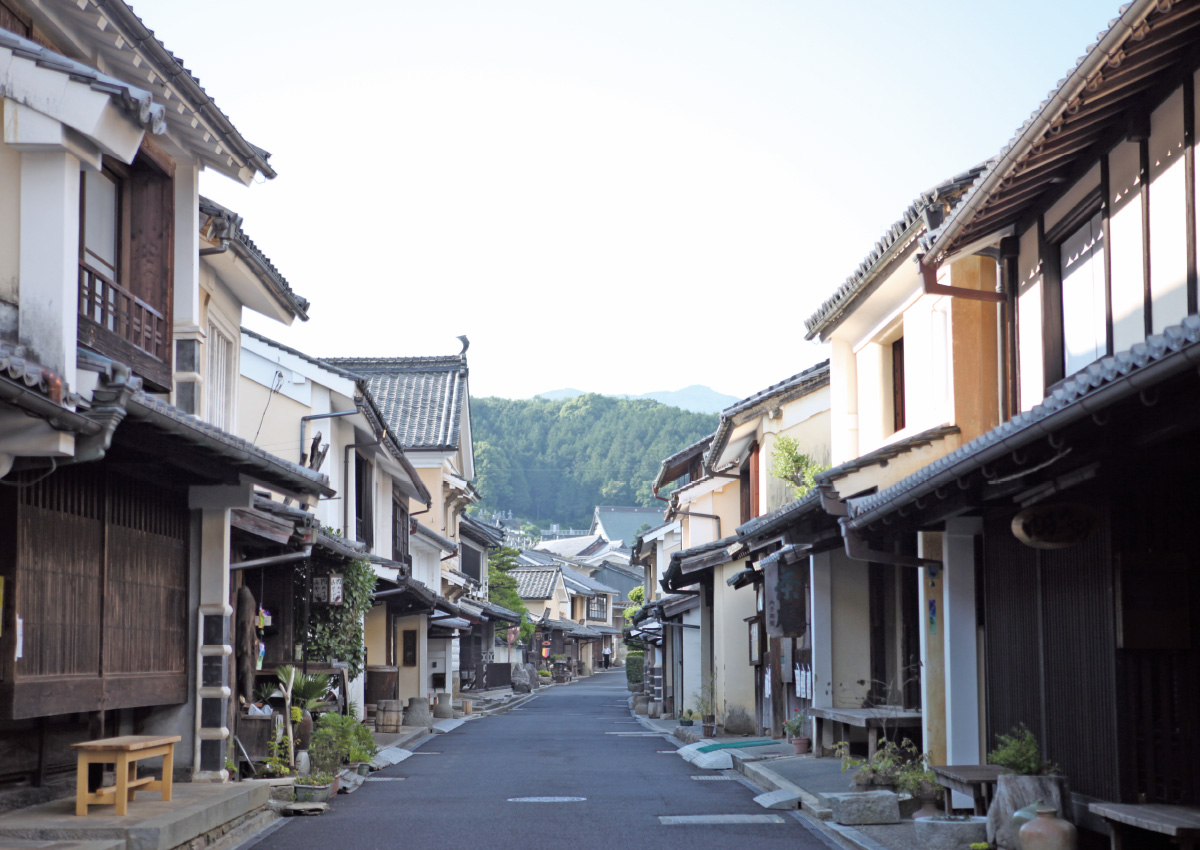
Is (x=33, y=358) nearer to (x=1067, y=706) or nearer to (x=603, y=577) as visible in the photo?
(x=1067, y=706)

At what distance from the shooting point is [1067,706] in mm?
9547

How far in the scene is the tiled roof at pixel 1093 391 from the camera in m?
5.87

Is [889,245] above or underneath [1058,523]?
above

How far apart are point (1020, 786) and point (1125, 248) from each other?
14.0 feet

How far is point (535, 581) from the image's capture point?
77125 millimetres

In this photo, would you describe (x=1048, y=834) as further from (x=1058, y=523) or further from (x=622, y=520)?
(x=622, y=520)

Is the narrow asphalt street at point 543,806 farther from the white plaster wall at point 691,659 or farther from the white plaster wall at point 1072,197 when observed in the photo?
the white plaster wall at point 691,659

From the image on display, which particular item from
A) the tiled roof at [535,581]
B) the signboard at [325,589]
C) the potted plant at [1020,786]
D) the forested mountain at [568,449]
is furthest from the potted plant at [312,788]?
the forested mountain at [568,449]

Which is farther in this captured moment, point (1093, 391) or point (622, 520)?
point (622, 520)

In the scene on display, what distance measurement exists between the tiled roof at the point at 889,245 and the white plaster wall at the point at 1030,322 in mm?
894

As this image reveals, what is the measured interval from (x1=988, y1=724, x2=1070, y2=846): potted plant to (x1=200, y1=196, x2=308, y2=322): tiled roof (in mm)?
9569

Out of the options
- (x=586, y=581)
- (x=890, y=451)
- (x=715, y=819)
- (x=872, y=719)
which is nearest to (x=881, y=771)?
(x=872, y=719)

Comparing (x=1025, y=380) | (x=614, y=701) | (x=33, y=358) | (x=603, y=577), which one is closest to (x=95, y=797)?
(x=33, y=358)

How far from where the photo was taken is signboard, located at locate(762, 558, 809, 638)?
18281mm
